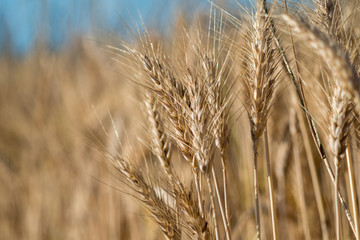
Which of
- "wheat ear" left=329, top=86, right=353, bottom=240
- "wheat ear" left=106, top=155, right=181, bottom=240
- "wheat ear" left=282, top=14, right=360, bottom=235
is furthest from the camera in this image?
"wheat ear" left=106, top=155, right=181, bottom=240

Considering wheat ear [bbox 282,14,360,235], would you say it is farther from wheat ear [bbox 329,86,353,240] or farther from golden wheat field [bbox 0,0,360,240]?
wheat ear [bbox 329,86,353,240]

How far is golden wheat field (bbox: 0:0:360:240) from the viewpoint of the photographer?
2.06 ft

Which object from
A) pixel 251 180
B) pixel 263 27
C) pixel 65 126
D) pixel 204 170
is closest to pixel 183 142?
pixel 204 170

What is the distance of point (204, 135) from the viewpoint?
0.63 meters

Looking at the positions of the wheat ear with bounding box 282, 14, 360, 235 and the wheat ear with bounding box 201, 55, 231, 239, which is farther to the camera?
the wheat ear with bounding box 201, 55, 231, 239

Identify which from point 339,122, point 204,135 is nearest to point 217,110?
point 204,135

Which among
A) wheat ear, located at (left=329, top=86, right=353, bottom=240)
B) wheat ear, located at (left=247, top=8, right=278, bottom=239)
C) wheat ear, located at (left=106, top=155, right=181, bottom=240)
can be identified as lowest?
wheat ear, located at (left=106, top=155, right=181, bottom=240)

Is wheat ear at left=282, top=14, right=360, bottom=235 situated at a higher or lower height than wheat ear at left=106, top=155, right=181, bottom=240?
higher

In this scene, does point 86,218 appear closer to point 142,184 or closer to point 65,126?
point 65,126

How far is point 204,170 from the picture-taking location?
63 centimetres

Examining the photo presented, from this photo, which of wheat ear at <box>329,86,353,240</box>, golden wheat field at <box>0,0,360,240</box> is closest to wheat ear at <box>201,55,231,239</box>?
golden wheat field at <box>0,0,360,240</box>

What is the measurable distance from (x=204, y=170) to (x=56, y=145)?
5.24ft

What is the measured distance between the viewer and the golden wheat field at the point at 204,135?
63cm

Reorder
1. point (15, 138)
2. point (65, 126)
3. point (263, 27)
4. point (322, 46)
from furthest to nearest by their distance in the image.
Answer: point (15, 138), point (65, 126), point (263, 27), point (322, 46)
